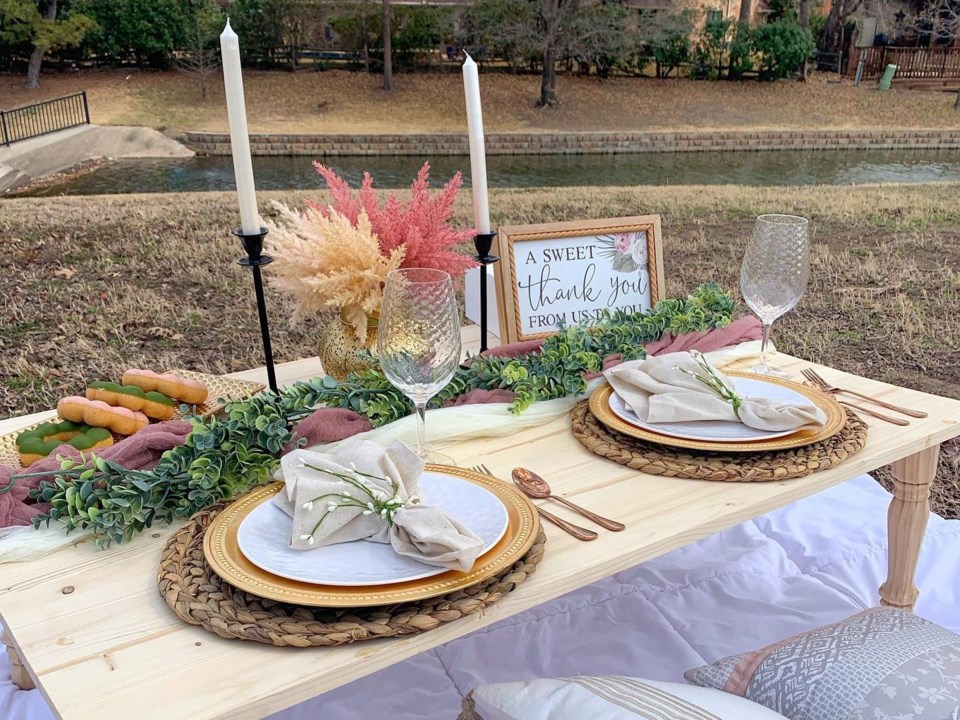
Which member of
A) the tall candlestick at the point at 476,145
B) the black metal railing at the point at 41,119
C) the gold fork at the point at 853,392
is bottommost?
the black metal railing at the point at 41,119

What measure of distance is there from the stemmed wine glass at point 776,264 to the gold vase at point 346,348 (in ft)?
2.19

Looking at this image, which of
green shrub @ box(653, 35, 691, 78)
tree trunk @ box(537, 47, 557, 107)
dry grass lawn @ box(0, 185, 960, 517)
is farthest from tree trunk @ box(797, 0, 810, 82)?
dry grass lawn @ box(0, 185, 960, 517)

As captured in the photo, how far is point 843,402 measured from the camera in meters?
1.38

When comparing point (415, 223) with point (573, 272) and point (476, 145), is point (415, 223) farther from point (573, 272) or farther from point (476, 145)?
point (573, 272)

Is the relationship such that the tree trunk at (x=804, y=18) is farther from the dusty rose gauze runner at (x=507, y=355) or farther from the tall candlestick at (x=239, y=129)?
the tall candlestick at (x=239, y=129)

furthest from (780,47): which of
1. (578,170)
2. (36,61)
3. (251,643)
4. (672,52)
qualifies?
(251,643)

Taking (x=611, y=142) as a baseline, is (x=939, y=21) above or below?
above

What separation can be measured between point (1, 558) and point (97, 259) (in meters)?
3.65

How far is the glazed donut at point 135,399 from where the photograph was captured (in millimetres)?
1329

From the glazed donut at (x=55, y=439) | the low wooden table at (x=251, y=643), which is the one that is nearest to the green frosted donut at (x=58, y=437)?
the glazed donut at (x=55, y=439)

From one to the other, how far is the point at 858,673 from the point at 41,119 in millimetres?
15282

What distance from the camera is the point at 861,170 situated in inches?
448

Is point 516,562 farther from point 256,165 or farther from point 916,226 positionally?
→ point 256,165

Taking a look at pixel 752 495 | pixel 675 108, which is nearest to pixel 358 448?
pixel 752 495
